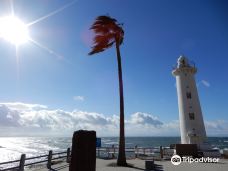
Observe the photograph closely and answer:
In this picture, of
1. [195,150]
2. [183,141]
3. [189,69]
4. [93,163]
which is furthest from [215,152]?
[93,163]

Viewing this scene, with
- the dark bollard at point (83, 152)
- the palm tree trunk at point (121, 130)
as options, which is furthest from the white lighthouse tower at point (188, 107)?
the dark bollard at point (83, 152)

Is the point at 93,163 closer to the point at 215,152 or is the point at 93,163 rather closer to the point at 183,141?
the point at 215,152

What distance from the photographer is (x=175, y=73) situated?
3369 cm

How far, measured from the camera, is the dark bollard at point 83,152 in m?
4.07

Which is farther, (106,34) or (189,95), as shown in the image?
(189,95)

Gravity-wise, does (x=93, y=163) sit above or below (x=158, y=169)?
above

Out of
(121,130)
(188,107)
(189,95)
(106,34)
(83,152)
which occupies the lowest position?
(83,152)

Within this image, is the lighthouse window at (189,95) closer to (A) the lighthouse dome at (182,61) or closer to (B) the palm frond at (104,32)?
(A) the lighthouse dome at (182,61)

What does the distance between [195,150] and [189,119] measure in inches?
360

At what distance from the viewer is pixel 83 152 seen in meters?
4.15

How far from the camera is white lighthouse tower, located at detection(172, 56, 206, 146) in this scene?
96.0 ft

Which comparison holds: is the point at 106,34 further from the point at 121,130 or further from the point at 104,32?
the point at 121,130

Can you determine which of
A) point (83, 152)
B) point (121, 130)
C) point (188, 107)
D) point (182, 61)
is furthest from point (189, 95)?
point (83, 152)

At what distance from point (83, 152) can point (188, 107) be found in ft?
93.1
